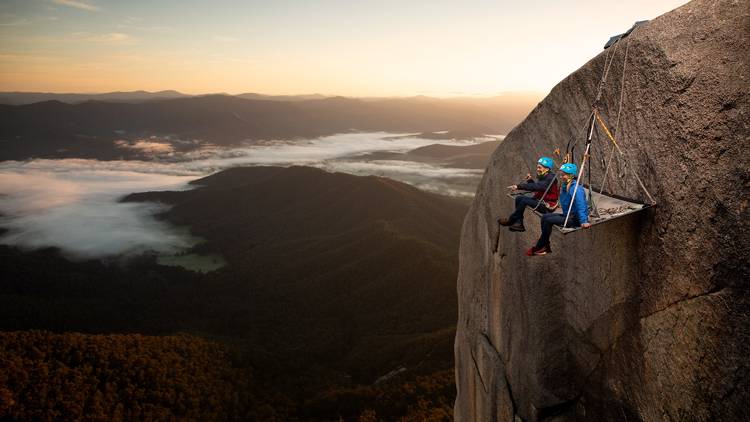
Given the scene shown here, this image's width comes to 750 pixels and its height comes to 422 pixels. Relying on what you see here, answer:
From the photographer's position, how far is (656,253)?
28.6 feet

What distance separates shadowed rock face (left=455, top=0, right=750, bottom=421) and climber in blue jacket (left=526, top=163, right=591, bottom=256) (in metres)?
1.19

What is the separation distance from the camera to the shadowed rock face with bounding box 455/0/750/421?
7.49 m

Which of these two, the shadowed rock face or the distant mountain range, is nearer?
the shadowed rock face

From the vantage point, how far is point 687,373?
8.26m

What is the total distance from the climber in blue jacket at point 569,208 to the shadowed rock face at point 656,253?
119 centimetres

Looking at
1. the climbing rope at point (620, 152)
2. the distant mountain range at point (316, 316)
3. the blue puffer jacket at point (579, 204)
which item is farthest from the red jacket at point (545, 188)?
the distant mountain range at point (316, 316)

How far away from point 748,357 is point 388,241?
17290 cm

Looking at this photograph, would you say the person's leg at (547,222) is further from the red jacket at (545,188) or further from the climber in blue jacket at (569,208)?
the red jacket at (545,188)

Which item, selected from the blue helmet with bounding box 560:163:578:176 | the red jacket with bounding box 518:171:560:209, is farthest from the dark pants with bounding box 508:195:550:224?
the blue helmet with bounding box 560:163:578:176

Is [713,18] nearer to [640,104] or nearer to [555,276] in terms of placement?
[640,104]

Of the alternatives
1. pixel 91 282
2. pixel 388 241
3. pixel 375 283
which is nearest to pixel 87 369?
pixel 375 283

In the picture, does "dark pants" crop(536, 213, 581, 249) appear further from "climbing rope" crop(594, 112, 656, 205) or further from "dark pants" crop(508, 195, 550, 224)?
"climbing rope" crop(594, 112, 656, 205)

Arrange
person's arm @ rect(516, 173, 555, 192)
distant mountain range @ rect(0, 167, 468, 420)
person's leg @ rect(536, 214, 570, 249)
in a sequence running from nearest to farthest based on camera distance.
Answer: person's leg @ rect(536, 214, 570, 249), person's arm @ rect(516, 173, 555, 192), distant mountain range @ rect(0, 167, 468, 420)

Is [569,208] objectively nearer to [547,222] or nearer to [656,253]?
[547,222]
